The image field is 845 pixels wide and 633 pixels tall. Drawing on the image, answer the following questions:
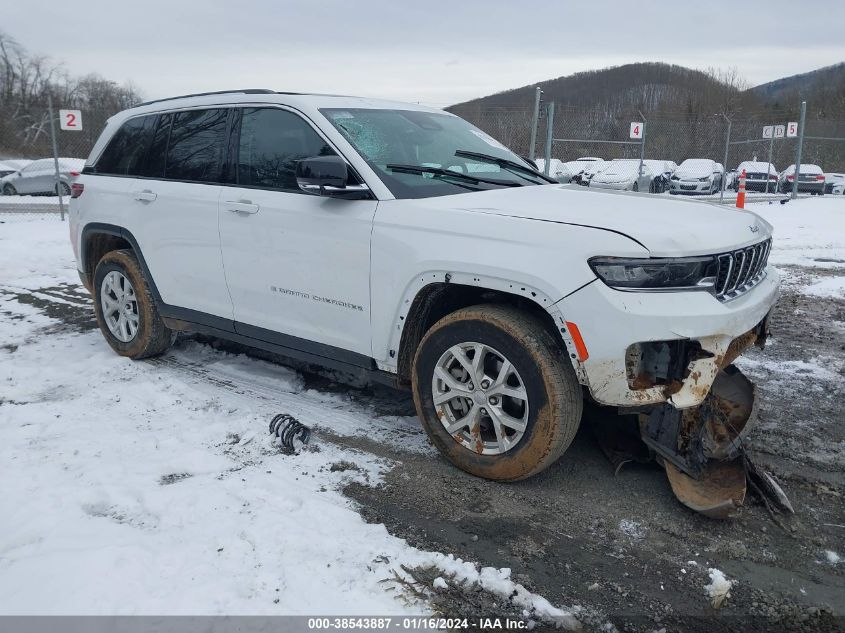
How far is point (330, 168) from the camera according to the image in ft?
11.3

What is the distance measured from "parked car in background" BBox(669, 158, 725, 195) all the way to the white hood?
21.2 m

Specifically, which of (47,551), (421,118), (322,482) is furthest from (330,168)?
(47,551)

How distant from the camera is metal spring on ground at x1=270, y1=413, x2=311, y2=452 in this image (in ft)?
12.2

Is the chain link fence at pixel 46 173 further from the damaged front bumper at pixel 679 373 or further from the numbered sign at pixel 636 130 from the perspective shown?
the damaged front bumper at pixel 679 373

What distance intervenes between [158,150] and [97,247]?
1.19 m

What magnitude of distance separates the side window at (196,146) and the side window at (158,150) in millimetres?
61

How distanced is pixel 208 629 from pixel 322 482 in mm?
1103

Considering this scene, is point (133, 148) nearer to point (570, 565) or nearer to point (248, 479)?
point (248, 479)

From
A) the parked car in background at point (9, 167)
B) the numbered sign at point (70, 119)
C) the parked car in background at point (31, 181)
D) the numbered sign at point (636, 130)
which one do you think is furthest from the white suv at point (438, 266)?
the parked car in background at point (9, 167)

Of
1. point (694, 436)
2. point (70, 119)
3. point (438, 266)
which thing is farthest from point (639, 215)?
point (70, 119)

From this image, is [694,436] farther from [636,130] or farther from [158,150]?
[636,130]

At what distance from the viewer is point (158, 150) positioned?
4.88 m

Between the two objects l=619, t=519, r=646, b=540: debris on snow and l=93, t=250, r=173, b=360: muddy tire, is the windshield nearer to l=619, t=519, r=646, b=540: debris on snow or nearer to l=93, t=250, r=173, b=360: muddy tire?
l=619, t=519, r=646, b=540: debris on snow

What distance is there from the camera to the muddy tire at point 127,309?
16.4 feet
